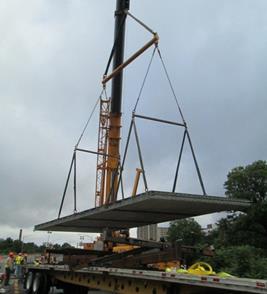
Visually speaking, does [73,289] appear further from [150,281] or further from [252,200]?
[252,200]

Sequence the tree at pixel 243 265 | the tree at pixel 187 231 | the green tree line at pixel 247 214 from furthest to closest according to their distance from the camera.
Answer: the tree at pixel 187 231 < the green tree line at pixel 247 214 < the tree at pixel 243 265

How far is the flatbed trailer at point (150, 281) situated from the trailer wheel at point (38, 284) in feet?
2.85

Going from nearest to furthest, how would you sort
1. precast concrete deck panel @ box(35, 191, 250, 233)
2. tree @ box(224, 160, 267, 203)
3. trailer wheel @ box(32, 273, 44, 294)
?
precast concrete deck panel @ box(35, 191, 250, 233) → trailer wheel @ box(32, 273, 44, 294) → tree @ box(224, 160, 267, 203)

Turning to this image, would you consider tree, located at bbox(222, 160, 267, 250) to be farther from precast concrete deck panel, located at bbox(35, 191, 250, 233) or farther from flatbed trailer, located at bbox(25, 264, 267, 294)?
flatbed trailer, located at bbox(25, 264, 267, 294)

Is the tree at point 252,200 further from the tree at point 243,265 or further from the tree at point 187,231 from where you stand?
the tree at point 187,231

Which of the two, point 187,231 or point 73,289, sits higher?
point 187,231

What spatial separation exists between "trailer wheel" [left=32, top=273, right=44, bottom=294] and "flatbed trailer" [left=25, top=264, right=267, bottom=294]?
0.87 m

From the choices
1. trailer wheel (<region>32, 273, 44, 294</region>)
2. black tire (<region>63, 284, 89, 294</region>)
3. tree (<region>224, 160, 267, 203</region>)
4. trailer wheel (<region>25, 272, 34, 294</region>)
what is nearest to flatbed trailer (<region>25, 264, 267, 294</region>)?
black tire (<region>63, 284, 89, 294</region>)

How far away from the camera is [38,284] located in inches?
666

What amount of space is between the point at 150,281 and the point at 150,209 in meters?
3.46

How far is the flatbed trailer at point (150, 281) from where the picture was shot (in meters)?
6.16

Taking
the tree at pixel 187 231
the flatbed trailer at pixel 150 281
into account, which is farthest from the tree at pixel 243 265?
the tree at pixel 187 231

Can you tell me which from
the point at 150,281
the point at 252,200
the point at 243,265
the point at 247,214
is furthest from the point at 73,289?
the point at 252,200

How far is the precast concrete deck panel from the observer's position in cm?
1052
